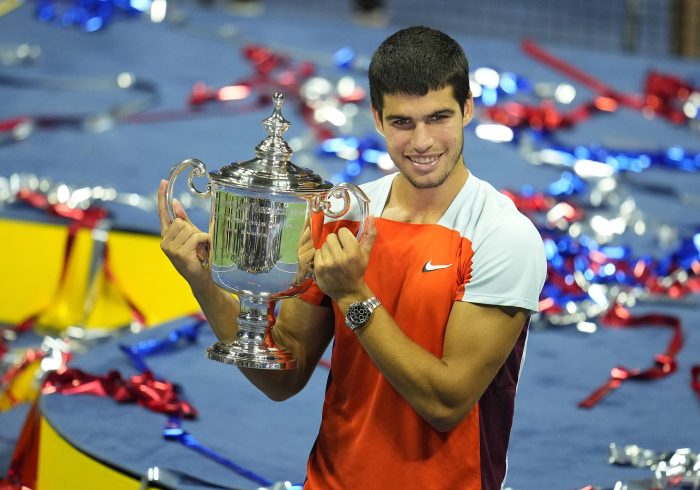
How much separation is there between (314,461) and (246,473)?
649 mm

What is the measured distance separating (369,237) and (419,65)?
0.82 ft

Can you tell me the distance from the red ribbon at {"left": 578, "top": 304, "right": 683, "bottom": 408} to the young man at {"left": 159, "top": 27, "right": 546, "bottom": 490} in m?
1.33

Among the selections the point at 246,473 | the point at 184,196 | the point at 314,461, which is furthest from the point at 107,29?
the point at 314,461

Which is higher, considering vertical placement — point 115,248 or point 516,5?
point 115,248

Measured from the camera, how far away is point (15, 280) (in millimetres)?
4344

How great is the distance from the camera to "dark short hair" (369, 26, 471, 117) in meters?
1.79

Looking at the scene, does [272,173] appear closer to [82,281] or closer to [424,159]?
[424,159]

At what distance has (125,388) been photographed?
3.00 meters

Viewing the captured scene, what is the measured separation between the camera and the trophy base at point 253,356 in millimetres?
1901

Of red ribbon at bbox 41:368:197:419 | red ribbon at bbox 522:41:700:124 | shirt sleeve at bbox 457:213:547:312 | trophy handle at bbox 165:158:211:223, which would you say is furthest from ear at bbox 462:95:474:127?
red ribbon at bbox 522:41:700:124

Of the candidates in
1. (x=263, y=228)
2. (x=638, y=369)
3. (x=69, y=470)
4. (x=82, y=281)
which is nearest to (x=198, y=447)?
(x=69, y=470)

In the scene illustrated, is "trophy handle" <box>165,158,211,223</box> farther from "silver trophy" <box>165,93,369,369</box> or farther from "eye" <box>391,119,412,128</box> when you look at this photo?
"eye" <box>391,119,412,128</box>

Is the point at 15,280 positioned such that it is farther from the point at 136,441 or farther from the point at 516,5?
the point at 516,5

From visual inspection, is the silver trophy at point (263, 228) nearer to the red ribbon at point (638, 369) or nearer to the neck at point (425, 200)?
the neck at point (425, 200)
